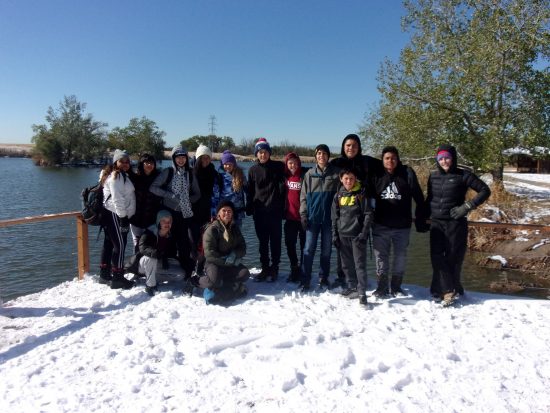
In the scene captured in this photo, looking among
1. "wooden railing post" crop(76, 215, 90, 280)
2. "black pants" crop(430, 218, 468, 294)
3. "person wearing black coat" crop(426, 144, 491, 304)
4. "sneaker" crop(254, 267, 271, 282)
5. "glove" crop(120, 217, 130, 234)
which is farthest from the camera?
"wooden railing post" crop(76, 215, 90, 280)

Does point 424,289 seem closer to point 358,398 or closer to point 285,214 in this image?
point 285,214

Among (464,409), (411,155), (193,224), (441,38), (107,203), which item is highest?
(441,38)

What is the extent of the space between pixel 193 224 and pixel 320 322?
2.58m

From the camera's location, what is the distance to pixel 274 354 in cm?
390

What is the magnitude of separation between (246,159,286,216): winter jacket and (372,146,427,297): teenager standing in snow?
4.58 feet

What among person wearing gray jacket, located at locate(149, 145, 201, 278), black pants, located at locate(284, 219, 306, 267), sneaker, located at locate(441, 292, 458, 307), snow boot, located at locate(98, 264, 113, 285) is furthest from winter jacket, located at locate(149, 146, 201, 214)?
sneaker, located at locate(441, 292, 458, 307)

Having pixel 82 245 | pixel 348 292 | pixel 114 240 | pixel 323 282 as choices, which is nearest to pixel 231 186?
pixel 114 240

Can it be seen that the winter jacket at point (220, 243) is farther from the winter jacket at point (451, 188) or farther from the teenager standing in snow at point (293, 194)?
the winter jacket at point (451, 188)

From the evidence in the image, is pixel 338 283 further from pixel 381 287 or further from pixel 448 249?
pixel 448 249

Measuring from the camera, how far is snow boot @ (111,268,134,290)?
18.9 ft

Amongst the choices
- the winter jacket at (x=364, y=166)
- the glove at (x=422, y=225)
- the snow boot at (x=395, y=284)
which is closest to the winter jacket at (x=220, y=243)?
the winter jacket at (x=364, y=166)

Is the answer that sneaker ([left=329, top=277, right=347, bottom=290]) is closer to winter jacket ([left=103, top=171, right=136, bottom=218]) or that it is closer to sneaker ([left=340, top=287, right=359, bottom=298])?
sneaker ([left=340, top=287, right=359, bottom=298])

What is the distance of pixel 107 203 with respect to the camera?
5.52 m

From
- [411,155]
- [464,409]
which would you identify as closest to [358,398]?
[464,409]
